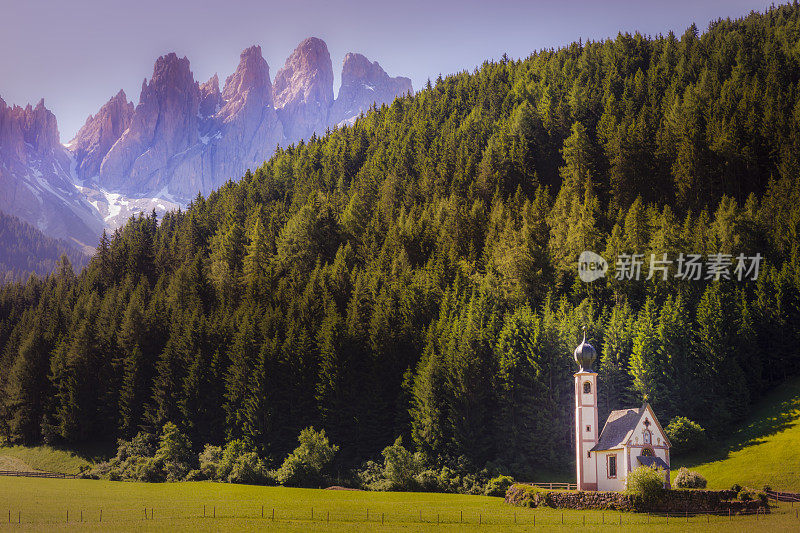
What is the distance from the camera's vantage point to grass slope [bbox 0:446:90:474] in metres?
106

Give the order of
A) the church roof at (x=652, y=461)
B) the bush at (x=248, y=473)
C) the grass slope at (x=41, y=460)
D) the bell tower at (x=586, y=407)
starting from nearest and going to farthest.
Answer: the church roof at (x=652, y=461) < the bell tower at (x=586, y=407) < the bush at (x=248, y=473) < the grass slope at (x=41, y=460)

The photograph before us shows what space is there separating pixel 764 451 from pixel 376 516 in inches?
1627

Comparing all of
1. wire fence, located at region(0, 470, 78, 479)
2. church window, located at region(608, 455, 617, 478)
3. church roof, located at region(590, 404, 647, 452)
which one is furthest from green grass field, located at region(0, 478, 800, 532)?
wire fence, located at region(0, 470, 78, 479)

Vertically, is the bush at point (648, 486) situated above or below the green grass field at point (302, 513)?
above

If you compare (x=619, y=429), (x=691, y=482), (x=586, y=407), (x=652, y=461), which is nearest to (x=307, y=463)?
(x=586, y=407)

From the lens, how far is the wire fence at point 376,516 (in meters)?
55.1

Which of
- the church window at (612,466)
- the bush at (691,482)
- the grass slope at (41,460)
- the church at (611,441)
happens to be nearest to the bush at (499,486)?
the church at (611,441)

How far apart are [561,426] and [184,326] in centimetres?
5942

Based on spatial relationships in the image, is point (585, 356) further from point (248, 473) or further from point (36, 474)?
point (36, 474)

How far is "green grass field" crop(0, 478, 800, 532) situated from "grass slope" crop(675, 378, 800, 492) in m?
10.1

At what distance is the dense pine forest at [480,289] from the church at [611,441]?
1104cm

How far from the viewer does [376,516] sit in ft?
193

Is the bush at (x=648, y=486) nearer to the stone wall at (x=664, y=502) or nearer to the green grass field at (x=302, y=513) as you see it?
the stone wall at (x=664, y=502)

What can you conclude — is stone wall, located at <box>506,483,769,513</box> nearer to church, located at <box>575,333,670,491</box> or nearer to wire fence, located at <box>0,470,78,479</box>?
church, located at <box>575,333,670,491</box>
